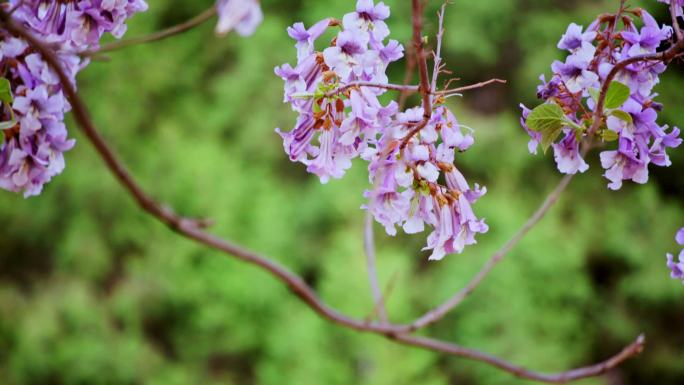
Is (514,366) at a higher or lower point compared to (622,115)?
lower

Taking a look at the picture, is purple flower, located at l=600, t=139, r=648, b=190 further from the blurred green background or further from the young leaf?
the blurred green background

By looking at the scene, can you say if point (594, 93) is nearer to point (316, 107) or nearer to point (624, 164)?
point (624, 164)

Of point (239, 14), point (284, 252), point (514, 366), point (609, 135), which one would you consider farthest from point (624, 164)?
point (284, 252)

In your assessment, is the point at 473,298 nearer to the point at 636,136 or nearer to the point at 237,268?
the point at 237,268

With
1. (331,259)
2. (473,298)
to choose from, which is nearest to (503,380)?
(473,298)

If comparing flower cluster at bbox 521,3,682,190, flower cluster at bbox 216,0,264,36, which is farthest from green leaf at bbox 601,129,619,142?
flower cluster at bbox 216,0,264,36

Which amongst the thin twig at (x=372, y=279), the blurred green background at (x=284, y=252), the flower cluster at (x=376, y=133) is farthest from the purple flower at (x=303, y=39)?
the blurred green background at (x=284, y=252)
